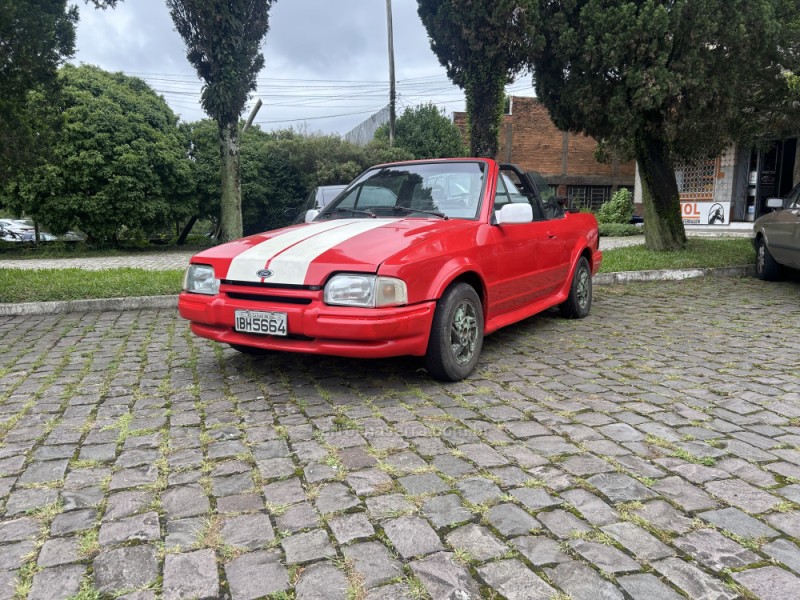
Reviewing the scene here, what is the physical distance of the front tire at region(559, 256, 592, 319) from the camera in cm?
642

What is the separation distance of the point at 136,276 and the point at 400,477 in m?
7.47

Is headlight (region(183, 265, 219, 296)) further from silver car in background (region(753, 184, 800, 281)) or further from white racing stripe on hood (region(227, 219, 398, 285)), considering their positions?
silver car in background (region(753, 184, 800, 281))

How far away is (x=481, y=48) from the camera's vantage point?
1071 centimetres

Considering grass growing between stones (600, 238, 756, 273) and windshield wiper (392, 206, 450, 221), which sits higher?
windshield wiper (392, 206, 450, 221)

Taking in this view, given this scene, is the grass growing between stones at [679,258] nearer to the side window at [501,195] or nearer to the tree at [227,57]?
the side window at [501,195]

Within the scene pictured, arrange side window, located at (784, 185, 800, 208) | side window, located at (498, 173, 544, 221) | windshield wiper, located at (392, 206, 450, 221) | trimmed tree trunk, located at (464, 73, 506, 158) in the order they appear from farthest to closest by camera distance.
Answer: trimmed tree trunk, located at (464, 73, 506, 158)
side window, located at (784, 185, 800, 208)
side window, located at (498, 173, 544, 221)
windshield wiper, located at (392, 206, 450, 221)

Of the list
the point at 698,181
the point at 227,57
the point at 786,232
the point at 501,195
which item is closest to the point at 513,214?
the point at 501,195

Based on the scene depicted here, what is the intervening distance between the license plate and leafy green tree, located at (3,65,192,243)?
40.8 feet

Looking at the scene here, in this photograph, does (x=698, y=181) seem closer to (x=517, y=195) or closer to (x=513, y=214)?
(x=517, y=195)

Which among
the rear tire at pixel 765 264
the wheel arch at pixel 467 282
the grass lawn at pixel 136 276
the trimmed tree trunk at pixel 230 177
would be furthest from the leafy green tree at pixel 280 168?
the wheel arch at pixel 467 282

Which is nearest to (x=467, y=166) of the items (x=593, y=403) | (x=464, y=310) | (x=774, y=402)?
(x=464, y=310)

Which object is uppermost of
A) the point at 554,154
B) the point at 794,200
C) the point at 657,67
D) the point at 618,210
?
the point at 554,154

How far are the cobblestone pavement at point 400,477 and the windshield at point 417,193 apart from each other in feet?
4.03

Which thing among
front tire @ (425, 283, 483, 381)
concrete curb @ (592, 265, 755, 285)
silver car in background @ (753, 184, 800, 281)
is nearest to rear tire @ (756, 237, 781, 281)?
silver car in background @ (753, 184, 800, 281)
